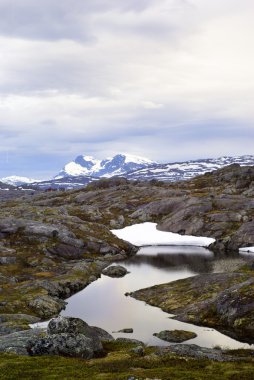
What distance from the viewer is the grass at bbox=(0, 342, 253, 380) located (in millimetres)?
32062

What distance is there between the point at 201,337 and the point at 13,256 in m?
62.0

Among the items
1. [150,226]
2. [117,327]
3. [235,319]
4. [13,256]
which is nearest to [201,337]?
[235,319]

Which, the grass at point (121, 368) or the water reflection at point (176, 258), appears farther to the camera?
the water reflection at point (176, 258)

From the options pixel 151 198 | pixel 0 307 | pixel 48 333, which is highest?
pixel 151 198

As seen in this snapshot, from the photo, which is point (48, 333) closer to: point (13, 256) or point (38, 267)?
point (38, 267)

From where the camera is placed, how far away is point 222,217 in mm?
146000

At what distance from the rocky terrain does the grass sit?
18402 mm

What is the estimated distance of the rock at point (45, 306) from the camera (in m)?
70.1

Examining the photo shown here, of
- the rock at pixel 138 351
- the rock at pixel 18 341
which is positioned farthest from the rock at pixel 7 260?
the rock at pixel 138 351

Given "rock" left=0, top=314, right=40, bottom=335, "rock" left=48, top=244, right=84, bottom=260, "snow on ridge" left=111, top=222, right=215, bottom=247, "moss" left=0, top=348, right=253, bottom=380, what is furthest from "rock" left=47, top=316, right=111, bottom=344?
"snow on ridge" left=111, top=222, right=215, bottom=247

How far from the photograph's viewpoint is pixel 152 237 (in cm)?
14862

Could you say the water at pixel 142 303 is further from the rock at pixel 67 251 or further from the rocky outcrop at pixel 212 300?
the rock at pixel 67 251

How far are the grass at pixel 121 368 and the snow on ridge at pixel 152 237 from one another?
9921cm

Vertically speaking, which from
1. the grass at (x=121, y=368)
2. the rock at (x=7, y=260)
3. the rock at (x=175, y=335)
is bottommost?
the rock at (x=175, y=335)
